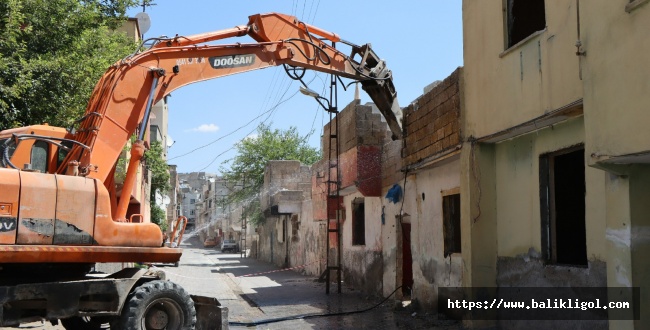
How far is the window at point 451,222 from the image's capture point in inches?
507

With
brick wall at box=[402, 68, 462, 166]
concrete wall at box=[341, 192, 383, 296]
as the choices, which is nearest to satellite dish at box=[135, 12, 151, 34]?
concrete wall at box=[341, 192, 383, 296]

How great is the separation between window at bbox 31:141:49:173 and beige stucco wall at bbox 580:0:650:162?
22.5 feet

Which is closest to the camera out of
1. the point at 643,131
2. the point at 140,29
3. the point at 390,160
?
the point at 643,131

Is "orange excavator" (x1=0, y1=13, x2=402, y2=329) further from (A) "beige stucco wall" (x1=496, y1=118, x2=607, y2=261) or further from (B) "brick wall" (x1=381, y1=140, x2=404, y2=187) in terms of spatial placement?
(B) "brick wall" (x1=381, y1=140, x2=404, y2=187)

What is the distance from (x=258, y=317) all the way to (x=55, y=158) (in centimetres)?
683

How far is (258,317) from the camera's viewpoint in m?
14.0

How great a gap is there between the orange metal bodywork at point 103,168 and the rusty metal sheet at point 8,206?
0.03 feet

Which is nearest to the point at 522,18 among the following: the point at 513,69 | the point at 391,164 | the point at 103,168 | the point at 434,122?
the point at 513,69

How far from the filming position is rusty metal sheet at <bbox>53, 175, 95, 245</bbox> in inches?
306

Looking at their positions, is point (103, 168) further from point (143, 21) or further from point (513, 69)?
point (143, 21)

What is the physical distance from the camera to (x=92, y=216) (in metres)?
8.05

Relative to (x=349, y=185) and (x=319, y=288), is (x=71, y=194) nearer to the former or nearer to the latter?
(x=349, y=185)

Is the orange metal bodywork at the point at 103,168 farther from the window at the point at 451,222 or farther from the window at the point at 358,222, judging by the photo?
the window at the point at 358,222

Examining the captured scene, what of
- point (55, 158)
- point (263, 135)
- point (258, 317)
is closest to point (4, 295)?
point (55, 158)
